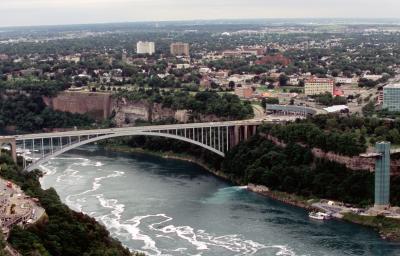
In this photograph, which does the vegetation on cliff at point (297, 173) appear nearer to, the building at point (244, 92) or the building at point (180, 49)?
the building at point (244, 92)

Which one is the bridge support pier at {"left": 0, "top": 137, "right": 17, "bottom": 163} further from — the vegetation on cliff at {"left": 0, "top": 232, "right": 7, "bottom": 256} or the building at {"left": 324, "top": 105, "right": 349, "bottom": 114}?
the building at {"left": 324, "top": 105, "right": 349, "bottom": 114}

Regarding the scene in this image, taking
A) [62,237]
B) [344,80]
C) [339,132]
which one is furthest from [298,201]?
[344,80]

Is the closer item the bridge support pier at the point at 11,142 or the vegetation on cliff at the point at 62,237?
the vegetation on cliff at the point at 62,237

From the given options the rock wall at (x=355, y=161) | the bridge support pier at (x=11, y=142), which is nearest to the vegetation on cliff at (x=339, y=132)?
the rock wall at (x=355, y=161)

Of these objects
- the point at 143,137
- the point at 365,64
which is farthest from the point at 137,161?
the point at 365,64

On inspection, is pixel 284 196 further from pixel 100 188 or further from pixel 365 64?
pixel 365 64

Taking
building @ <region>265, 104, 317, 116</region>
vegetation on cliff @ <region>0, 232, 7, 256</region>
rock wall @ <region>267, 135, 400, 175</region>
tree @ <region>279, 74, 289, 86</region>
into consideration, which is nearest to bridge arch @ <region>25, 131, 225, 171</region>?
rock wall @ <region>267, 135, 400, 175</region>
